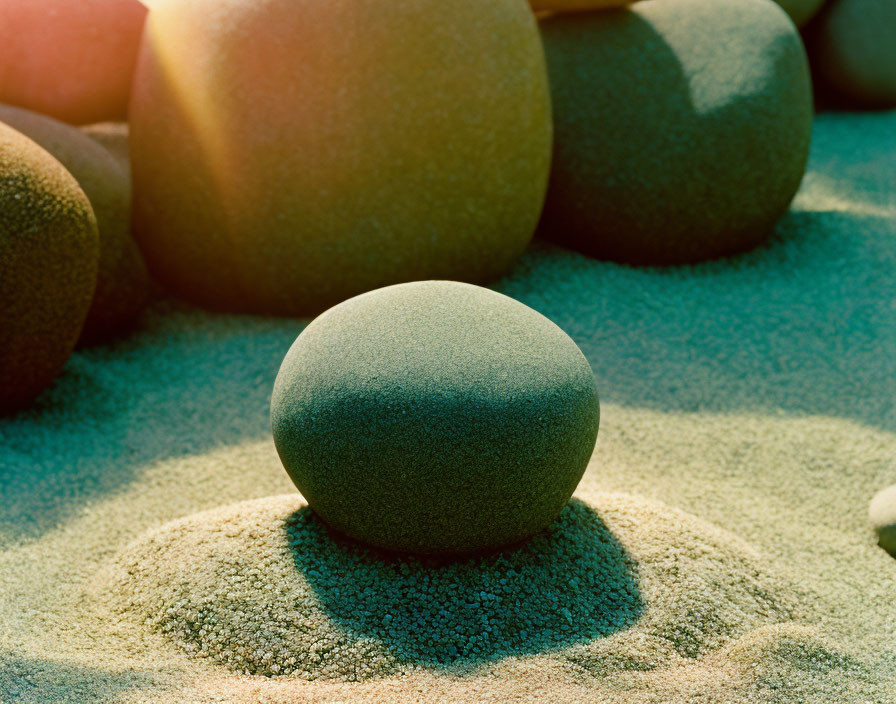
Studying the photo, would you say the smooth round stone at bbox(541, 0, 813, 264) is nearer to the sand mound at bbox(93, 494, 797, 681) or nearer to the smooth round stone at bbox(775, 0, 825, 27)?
the smooth round stone at bbox(775, 0, 825, 27)

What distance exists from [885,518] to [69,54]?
117 inches

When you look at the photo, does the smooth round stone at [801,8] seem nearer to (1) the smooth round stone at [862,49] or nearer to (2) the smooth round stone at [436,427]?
(1) the smooth round stone at [862,49]

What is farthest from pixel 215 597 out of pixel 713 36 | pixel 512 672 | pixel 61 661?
pixel 713 36

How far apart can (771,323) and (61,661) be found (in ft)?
8.17

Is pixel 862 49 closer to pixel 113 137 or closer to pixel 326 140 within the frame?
pixel 326 140

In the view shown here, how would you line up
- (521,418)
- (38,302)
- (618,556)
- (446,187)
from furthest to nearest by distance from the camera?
(446,187), (38,302), (618,556), (521,418)

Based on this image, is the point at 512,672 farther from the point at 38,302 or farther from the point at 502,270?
the point at 502,270

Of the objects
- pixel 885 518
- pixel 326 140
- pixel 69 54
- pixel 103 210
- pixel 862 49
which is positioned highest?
pixel 69 54

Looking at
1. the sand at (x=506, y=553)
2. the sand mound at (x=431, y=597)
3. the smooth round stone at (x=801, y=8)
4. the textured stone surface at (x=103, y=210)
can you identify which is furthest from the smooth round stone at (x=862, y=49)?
the sand mound at (x=431, y=597)

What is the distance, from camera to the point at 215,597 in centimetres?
165

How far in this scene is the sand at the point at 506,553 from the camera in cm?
152

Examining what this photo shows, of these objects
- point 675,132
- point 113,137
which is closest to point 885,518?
point 675,132

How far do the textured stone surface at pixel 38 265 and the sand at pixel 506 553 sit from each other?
0.15 metres

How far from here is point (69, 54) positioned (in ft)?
11.0
